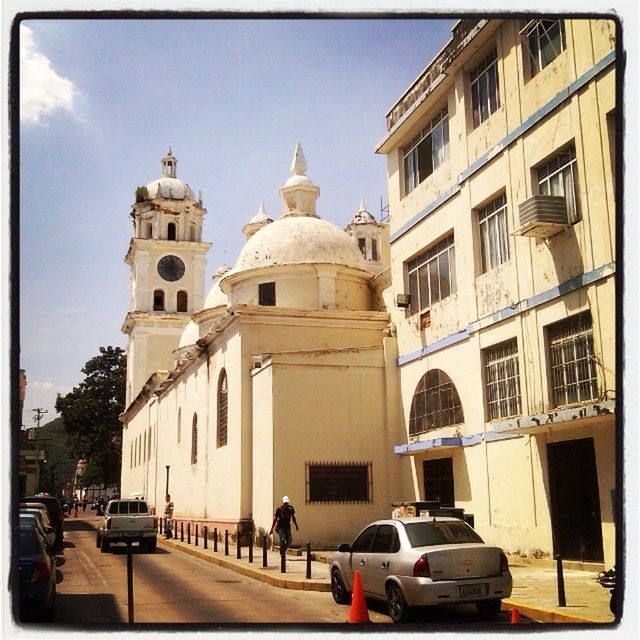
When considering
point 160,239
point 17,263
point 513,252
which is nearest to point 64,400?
point 160,239

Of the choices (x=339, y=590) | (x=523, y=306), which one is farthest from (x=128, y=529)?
(x=523, y=306)

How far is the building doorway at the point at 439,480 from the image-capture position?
1980 cm

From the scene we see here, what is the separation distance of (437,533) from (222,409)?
18.6m

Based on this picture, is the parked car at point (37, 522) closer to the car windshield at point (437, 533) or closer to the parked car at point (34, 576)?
the parked car at point (34, 576)

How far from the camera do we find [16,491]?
760 centimetres

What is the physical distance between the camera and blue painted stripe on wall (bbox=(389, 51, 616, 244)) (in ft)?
45.9

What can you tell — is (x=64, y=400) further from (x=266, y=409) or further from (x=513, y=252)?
(x=513, y=252)

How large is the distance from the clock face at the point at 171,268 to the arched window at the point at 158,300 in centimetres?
121

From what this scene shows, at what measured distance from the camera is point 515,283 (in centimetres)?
1678

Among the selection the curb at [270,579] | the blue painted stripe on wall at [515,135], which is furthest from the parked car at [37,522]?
the blue painted stripe on wall at [515,135]

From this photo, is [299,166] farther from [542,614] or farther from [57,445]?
[57,445]

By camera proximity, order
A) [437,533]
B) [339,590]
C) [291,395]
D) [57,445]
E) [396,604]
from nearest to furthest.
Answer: [396,604] < [437,533] < [339,590] < [291,395] < [57,445]

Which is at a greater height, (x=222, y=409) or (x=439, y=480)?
(x=222, y=409)

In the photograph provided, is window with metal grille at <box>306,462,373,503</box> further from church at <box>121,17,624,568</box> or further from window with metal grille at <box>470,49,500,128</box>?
window with metal grille at <box>470,49,500,128</box>
